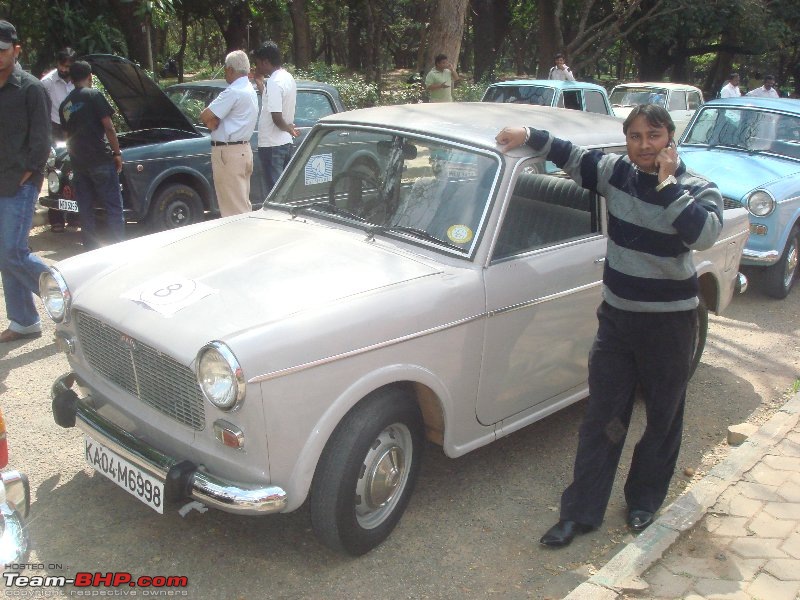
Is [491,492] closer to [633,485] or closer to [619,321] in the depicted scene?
[633,485]

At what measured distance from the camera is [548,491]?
409cm

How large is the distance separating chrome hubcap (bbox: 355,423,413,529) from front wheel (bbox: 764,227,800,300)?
548 centimetres

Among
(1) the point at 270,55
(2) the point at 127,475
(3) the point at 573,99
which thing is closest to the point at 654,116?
(2) the point at 127,475

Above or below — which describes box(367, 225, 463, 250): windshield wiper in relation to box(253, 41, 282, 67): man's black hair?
below

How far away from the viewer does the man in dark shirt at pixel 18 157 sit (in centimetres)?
516

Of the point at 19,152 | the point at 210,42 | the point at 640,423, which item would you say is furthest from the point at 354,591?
the point at 210,42

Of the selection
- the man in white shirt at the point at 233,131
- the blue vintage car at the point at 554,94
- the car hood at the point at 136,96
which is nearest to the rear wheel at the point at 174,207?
the car hood at the point at 136,96

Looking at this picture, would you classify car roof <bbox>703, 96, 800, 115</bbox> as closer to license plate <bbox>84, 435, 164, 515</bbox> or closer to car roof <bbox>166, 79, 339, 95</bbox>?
car roof <bbox>166, 79, 339, 95</bbox>

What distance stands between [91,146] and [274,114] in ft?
5.37

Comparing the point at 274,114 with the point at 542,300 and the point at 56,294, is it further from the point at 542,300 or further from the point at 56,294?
the point at 542,300

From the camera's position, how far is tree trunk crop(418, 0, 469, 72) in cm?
1482

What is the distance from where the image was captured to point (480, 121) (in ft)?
13.9

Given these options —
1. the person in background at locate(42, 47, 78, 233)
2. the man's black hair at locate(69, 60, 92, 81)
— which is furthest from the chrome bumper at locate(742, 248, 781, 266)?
the person in background at locate(42, 47, 78, 233)

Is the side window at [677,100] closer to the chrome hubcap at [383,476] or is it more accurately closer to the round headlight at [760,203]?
the round headlight at [760,203]
